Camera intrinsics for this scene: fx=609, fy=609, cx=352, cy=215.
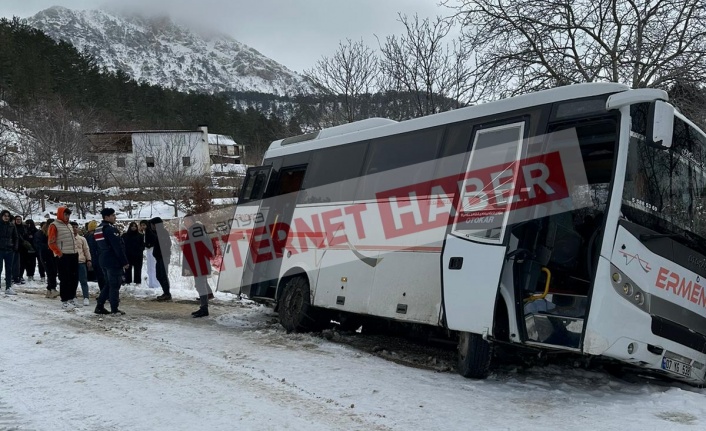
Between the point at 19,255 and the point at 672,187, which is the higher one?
the point at 672,187

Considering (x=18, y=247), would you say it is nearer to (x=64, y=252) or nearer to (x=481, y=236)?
(x=64, y=252)

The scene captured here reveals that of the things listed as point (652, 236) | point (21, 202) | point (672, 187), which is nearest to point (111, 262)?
point (652, 236)

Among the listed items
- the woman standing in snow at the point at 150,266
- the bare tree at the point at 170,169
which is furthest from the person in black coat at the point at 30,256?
the bare tree at the point at 170,169

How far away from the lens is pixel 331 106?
2547cm

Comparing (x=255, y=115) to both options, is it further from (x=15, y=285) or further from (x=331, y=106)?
(x=15, y=285)

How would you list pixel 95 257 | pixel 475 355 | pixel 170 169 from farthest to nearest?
pixel 170 169, pixel 95 257, pixel 475 355

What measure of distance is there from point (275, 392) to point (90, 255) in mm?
10404

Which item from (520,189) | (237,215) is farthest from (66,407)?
(237,215)

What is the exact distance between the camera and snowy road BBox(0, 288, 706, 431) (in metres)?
5.21

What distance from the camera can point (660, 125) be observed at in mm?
5852

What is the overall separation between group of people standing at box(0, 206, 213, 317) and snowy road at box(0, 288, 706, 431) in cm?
235

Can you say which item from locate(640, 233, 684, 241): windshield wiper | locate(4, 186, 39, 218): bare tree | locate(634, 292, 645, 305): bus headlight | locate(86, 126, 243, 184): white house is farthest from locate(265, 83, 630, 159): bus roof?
locate(86, 126, 243, 184): white house

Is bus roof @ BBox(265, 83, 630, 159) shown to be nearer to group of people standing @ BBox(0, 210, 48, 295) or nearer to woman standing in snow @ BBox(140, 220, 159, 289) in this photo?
woman standing in snow @ BBox(140, 220, 159, 289)

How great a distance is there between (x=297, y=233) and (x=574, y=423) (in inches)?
239
